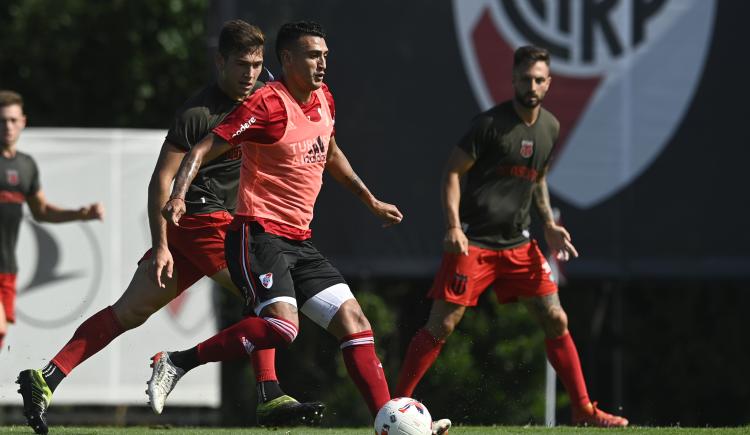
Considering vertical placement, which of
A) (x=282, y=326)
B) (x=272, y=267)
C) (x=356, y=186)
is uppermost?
(x=356, y=186)

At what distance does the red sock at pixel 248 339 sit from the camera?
7.23 m

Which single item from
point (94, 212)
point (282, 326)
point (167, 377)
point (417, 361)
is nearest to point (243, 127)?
point (282, 326)

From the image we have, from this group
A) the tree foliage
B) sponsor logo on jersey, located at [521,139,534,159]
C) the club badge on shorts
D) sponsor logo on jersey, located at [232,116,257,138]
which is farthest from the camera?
the tree foliage

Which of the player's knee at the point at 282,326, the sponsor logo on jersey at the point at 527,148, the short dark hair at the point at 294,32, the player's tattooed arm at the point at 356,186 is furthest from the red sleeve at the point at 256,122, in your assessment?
the sponsor logo on jersey at the point at 527,148

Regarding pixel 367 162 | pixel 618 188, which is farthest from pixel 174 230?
pixel 618 188

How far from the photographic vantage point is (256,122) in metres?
7.20

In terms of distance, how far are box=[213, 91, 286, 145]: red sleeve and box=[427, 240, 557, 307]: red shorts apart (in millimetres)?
2087

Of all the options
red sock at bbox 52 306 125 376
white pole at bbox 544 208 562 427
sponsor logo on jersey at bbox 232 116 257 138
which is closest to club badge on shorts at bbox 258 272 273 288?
sponsor logo on jersey at bbox 232 116 257 138

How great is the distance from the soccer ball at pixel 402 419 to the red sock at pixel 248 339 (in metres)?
0.61

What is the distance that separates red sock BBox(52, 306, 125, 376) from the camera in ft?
26.5

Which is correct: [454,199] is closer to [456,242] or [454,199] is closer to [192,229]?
[456,242]

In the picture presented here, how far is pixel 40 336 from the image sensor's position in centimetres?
1156

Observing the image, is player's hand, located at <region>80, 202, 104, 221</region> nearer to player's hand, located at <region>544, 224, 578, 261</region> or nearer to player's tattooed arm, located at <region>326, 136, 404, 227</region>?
player's tattooed arm, located at <region>326, 136, 404, 227</region>

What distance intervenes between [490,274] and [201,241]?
1904 millimetres
